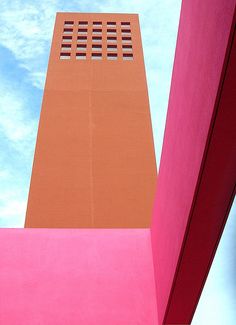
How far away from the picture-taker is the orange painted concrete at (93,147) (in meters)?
10.3

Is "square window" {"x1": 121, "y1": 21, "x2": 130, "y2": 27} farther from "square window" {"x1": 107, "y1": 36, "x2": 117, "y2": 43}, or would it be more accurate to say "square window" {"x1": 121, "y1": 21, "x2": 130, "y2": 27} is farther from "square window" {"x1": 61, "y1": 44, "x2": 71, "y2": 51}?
"square window" {"x1": 61, "y1": 44, "x2": 71, "y2": 51}

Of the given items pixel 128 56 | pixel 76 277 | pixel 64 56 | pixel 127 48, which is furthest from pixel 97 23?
pixel 76 277

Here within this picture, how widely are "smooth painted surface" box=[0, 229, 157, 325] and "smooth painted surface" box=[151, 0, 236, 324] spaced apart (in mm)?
386

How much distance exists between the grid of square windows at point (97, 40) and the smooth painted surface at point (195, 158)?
34.7 ft

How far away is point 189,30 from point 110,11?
14.2 m

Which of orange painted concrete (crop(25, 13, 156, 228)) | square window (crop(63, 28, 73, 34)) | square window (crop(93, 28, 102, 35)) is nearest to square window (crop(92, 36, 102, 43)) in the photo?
orange painted concrete (crop(25, 13, 156, 228))

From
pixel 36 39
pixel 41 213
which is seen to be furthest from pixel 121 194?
pixel 36 39

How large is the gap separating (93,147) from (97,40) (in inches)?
204

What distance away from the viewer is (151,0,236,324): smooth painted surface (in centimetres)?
271

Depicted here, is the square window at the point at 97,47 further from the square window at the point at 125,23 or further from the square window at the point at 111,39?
the square window at the point at 125,23

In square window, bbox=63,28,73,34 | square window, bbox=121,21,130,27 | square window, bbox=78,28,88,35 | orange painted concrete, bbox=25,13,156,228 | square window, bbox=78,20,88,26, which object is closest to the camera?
orange painted concrete, bbox=25,13,156,228

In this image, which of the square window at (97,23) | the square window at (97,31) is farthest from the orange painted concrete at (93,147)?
the square window at (97,23)

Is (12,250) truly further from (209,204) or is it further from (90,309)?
(209,204)

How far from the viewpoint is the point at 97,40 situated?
15.2 m
